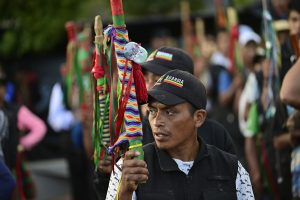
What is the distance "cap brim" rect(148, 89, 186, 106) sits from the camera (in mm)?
4992

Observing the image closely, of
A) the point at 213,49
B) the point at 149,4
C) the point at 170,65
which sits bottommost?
the point at 170,65

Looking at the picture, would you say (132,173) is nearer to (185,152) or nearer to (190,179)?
(190,179)

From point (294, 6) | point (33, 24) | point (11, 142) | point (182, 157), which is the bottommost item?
point (182, 157)

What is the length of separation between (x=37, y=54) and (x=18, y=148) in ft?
29.2

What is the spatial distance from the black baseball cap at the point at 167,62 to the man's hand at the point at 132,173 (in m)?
1.76

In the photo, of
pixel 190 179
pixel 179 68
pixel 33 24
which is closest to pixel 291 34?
pixel 179 68

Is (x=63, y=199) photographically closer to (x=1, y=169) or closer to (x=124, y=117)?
(x=1, y=169)

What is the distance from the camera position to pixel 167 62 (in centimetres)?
640

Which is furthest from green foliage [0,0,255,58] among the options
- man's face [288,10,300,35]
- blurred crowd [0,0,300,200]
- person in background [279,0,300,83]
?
man's face [288,10,300,35]

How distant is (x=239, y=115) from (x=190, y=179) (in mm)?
4469

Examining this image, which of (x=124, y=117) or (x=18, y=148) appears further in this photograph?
(x=18, y=148)

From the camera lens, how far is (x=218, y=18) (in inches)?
561

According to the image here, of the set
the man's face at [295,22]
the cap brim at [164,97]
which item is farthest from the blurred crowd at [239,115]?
the cap brim at [164,97]

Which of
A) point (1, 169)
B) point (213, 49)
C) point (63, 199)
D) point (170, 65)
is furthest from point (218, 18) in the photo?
point (1, 169)
